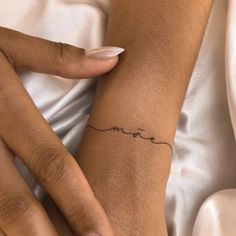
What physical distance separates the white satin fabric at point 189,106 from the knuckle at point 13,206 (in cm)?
10

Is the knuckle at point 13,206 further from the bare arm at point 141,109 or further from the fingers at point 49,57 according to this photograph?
the fingers at point 49,57

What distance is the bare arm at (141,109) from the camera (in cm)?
73

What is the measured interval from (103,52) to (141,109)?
11 cm

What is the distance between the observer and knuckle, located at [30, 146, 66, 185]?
0.67 metres

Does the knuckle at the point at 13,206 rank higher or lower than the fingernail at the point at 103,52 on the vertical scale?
lower

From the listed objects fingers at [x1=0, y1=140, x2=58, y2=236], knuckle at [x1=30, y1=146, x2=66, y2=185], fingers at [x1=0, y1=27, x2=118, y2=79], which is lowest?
fingers at [x1=0, y1=140, x2=58, y2=236]

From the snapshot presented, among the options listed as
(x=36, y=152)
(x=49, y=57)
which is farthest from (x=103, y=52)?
(x=36, y=152)

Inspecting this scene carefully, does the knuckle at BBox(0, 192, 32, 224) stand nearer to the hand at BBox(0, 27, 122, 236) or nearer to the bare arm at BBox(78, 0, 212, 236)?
the hand at BBox(0, 27, 122, 236)

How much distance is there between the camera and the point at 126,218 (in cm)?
71

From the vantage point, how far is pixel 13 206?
0.65 m

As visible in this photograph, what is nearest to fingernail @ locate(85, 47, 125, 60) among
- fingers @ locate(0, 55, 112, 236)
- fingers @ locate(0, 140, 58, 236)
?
fingers @ locate(0, 55, 112, 236)

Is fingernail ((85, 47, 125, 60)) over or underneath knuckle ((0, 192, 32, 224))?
over

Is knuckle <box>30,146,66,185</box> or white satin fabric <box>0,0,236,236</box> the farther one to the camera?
white satin fabric <box>0,0,236,236</box>

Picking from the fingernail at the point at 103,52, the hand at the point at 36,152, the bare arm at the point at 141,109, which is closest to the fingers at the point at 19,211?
the hand at the point at 36,152
